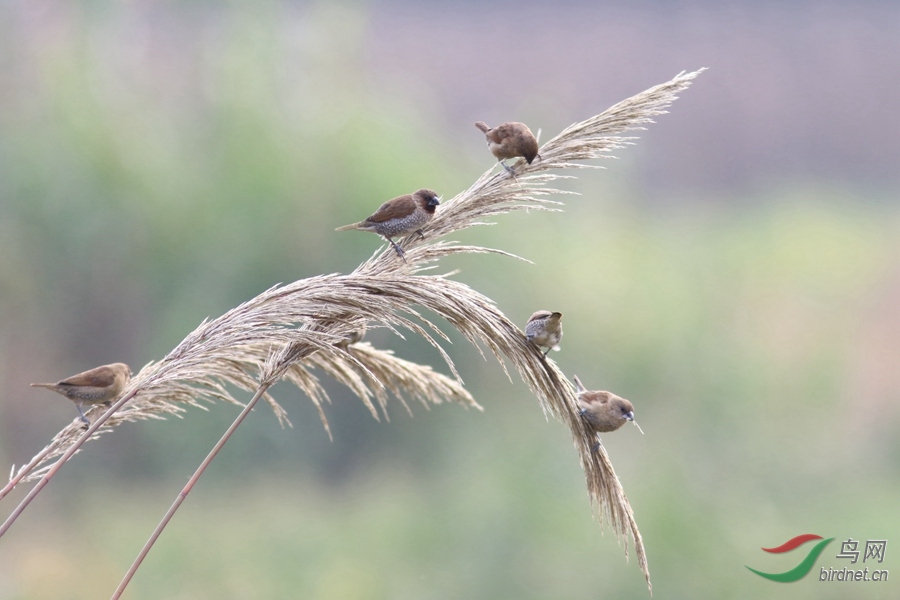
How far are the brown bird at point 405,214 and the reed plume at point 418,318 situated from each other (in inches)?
1.7

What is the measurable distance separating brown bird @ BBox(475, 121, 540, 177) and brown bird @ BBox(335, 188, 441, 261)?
0.18 m

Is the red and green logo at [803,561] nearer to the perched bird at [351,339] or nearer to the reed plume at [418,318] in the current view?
the reed plume at [418,318]

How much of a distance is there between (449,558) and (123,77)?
4739 mm

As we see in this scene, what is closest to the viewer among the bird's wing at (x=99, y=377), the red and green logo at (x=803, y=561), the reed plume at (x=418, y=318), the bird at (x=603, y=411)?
the reed plume at (x=418, y=318)

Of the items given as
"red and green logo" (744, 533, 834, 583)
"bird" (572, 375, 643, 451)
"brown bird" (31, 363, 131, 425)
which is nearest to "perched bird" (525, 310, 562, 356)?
"bird" (572, 375, 643, 451)

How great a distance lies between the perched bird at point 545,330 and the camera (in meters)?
1.58

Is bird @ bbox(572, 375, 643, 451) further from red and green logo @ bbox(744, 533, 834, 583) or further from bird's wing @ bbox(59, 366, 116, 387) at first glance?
red and green logo @ bbox(744, 533, 834, 583)

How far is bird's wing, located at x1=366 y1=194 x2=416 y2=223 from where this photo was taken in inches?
66.1

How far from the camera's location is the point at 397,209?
1.69 m

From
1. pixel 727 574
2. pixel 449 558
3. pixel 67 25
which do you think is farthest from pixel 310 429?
pixel 67 25

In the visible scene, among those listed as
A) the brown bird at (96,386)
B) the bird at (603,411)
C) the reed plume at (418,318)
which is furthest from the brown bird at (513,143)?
the brown bird at (96,386)

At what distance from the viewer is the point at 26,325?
5895mm

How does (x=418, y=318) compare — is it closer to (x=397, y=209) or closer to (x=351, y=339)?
(x=397, y=209)

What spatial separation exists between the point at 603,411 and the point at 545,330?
0.67 ft
